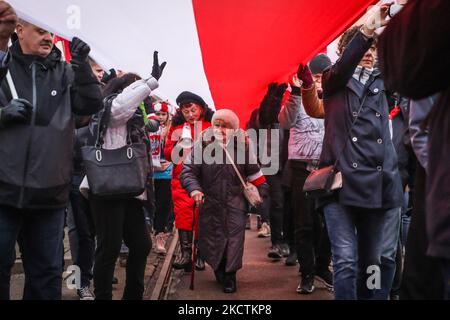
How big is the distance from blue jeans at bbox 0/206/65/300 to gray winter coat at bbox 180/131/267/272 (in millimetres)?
2647

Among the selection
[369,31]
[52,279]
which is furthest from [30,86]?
[369,31]

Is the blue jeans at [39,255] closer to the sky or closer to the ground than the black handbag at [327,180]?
closer to the ground

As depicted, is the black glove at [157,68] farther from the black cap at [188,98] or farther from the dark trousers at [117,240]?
the black cap at [188,98]

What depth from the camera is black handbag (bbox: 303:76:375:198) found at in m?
3.75

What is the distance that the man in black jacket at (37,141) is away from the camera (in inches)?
128

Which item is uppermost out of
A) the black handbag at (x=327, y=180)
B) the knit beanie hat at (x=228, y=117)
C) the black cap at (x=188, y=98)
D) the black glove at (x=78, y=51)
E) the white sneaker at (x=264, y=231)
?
the black glove at (x=78, y=51)

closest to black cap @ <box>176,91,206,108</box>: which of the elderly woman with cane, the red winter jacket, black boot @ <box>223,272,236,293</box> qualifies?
the red winter jacket

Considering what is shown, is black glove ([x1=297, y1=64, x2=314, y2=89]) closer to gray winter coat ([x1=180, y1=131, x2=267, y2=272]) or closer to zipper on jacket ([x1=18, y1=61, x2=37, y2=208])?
zipper on jacket ([x1=18, y1=61, x2=37, y2=208])

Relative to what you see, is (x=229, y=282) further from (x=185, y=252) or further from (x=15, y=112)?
(x=15, y=112)

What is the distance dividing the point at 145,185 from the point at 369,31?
1950 mm

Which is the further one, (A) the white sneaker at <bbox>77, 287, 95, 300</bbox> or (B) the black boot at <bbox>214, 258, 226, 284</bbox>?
(B) the black boot at <bbox>214, 258, 226, 284</bbox>

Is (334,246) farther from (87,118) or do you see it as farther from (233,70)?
(87,118)

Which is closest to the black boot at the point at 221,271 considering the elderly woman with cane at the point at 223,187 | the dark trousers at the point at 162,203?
the elderly woman with cane at the point at 223,187

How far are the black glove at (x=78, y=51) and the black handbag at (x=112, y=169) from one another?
28.6 inches
